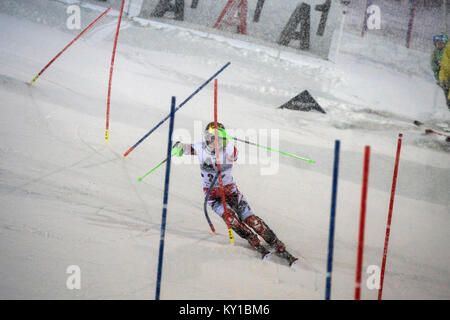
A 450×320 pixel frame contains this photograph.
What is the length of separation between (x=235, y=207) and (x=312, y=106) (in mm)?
3832

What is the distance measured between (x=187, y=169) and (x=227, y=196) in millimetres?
1762

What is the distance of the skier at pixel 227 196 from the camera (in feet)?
11.3

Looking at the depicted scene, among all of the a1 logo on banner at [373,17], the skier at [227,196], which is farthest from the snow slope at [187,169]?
the a1 logo on banner at [373,17]

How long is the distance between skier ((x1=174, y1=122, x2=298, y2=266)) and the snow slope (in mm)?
153

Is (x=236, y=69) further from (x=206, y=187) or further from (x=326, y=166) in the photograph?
(x=206, y=187)

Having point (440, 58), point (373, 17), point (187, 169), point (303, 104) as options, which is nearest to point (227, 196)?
point (187, 169)

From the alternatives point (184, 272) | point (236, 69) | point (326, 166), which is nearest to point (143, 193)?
point (184, 272)

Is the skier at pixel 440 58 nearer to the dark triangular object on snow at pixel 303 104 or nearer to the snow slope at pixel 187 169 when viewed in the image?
the snow slope at pixel 187 169

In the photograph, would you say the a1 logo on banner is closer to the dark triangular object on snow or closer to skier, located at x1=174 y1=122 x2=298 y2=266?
the dark triangular object on snow

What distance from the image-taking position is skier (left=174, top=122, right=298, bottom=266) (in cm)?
346

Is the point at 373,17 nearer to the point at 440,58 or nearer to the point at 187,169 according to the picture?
the point at 440,58

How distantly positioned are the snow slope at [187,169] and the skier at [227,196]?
0.50ft

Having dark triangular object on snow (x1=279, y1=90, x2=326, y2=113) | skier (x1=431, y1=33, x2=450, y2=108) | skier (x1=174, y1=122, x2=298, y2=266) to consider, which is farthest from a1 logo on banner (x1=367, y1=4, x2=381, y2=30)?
skier (x1=174, y1=122, x2=298, y2=266)

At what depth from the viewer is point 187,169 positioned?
5277mm
